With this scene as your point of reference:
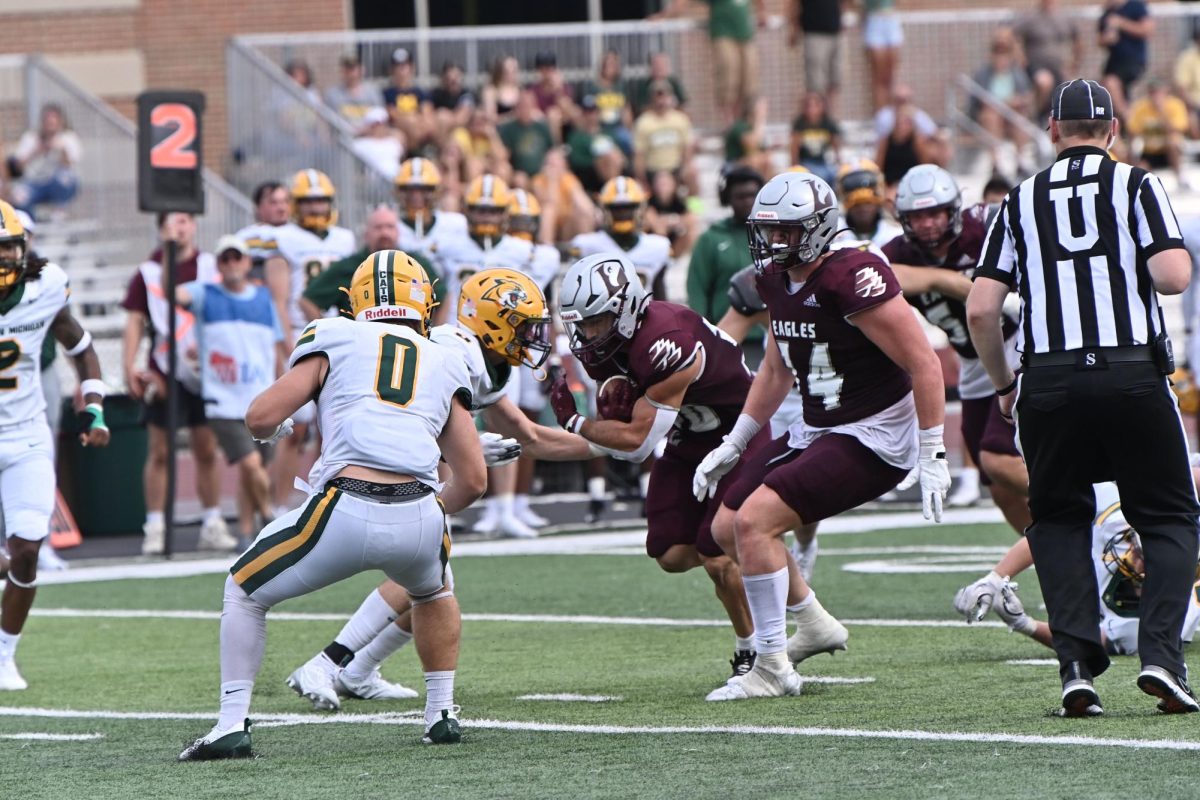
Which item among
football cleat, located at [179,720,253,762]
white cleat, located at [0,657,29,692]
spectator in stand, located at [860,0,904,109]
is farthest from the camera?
spectator in stand, located at [860,0,904,109]

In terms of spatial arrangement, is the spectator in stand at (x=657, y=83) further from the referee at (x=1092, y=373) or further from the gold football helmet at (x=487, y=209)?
the referee at (x=1092, y=373)

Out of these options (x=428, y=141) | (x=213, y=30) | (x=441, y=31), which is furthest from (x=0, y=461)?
(x=213, y=30)

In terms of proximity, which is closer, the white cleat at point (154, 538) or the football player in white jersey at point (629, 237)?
the white cleat at point (154, 538)

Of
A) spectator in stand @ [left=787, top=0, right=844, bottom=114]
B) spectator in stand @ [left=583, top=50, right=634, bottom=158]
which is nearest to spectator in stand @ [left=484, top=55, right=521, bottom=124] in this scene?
spectator in stand @ [left=583, top=50, right=634, bottom=158]

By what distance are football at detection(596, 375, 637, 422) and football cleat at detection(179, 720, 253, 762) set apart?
192cm

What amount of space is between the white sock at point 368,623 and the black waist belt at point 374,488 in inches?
46.9

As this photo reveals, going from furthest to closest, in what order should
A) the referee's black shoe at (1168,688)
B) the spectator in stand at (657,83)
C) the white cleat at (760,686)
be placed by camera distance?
the spectator in stand at (657,83), the white cleat at (760,686), the referee's black shoe at (1168,688)

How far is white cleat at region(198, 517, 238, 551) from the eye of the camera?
513 inches

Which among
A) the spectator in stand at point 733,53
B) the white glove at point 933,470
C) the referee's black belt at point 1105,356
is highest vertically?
the spectator in stand at point 733,53

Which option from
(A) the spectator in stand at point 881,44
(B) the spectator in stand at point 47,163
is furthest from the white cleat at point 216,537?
(A) the spectator in stand at point 881,44

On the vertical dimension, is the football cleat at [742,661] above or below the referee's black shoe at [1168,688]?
below

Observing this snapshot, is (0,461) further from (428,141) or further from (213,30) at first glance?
(213,30)

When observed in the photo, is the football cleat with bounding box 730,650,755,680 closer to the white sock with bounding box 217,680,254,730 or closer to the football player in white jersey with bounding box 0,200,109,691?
the white sock with bounding box 217,680,254,730

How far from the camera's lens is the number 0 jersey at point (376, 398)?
6.12m
